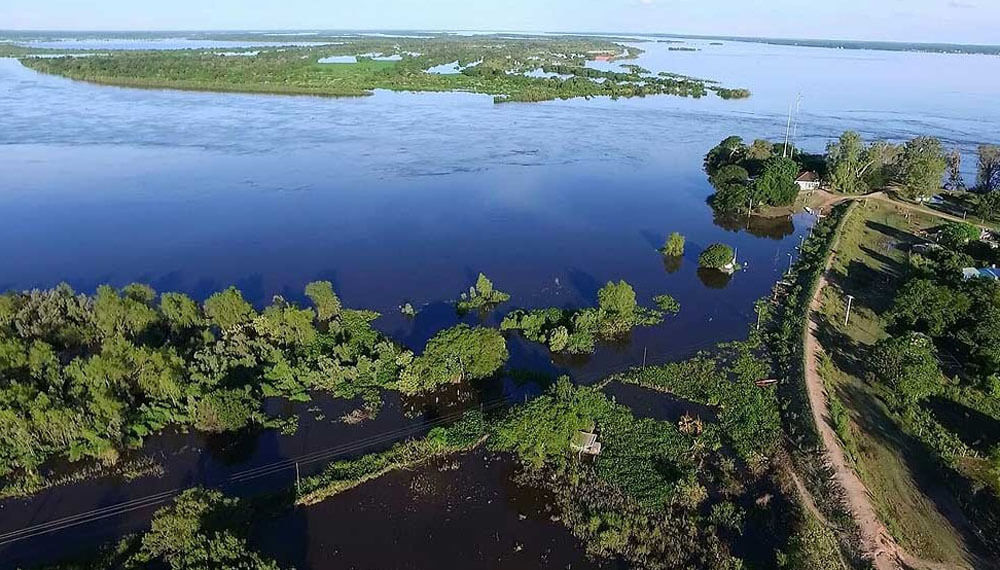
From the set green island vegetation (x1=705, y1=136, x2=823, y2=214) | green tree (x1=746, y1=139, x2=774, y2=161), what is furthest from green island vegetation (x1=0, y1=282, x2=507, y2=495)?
green tree (x1=746, y1=139, x2=774, y2=161)

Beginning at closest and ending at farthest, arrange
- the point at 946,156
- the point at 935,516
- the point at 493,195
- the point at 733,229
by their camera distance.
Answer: the point at 935,516
the point at 733,229
the point at 493,195
the point at 946,156

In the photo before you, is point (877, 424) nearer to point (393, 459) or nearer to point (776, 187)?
point (393, 459)

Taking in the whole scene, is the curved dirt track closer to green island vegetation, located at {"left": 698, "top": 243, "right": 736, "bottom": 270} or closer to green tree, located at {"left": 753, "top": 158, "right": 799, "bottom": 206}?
green island vegetation, located at {"left": 698, "top": 243, "right": 736, "bottom": 270}

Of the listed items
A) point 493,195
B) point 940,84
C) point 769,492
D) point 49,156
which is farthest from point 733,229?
point 940,84

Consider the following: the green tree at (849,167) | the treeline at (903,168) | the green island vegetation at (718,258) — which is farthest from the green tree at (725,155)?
the green island vegetation at (718,258)

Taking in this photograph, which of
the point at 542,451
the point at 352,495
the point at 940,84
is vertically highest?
the point at 940,84

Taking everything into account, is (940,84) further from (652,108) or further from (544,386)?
(544,386)
